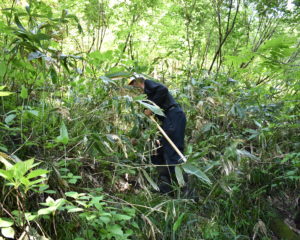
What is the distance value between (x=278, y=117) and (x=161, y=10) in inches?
125

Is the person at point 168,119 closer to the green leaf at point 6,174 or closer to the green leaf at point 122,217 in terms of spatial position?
the green leaf at point 122,217

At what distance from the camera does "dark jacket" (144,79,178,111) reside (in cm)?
357

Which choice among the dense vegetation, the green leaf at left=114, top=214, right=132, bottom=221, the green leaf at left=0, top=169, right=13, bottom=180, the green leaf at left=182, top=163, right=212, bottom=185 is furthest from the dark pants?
the green leaf at left=0, top=169, right=13, bottom=180

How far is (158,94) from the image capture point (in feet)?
11.8

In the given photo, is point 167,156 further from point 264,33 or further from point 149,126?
point 264,33

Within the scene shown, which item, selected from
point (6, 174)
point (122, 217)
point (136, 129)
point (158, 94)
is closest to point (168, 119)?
point (158, 94)

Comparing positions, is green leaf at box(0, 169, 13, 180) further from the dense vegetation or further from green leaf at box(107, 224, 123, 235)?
green leaf at box(107, 224, 123, 235)

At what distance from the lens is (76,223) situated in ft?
6.54

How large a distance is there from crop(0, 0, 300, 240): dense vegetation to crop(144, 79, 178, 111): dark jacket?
30cm

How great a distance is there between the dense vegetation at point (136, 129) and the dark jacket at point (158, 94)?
11.7 inches

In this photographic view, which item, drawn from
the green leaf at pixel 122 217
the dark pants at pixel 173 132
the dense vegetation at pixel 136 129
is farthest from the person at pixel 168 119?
the green leaf at pixel 122 217

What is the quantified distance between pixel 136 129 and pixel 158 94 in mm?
899

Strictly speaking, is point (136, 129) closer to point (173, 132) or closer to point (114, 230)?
point (173, 132)

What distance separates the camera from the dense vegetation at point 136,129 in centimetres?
193
